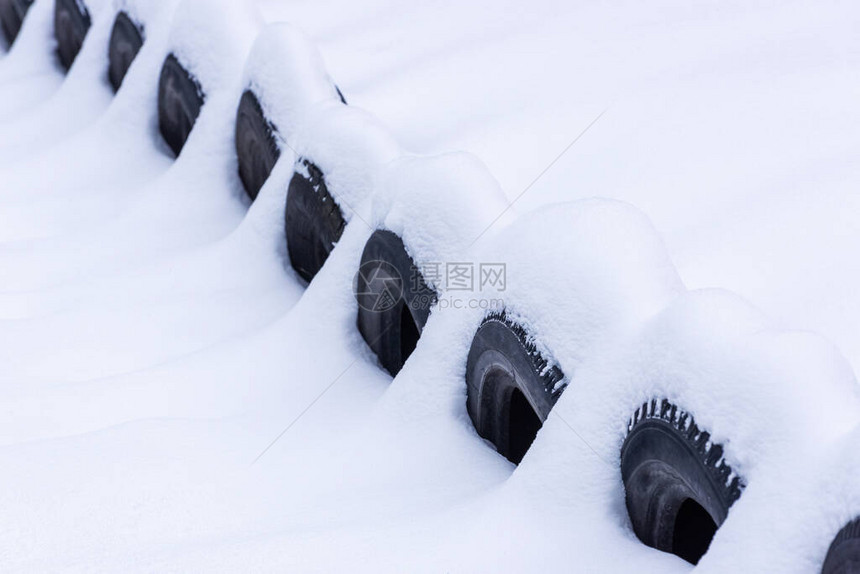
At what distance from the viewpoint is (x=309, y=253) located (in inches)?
89.4

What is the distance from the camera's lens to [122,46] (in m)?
3.22

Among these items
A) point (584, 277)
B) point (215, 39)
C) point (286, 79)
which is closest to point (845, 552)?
point (584, 277)

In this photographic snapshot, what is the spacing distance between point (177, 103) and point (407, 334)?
130 cm

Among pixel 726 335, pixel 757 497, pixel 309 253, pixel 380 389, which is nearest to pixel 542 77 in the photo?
pixel 309 253

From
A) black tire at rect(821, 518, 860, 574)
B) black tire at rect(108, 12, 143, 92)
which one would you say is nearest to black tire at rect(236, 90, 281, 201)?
black tire at rect(108, 12, 143, 92)

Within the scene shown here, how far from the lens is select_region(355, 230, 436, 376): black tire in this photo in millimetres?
1837

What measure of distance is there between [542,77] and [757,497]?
154cm

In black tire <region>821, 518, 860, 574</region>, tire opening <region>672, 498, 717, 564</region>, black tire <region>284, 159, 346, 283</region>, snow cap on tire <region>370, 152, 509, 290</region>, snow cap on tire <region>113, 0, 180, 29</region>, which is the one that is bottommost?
tire opening <region>672, 498, 717, 564</region>

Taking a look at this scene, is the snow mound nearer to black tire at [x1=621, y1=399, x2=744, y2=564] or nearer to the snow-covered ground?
the snow-covered ground

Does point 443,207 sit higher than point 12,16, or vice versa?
point 12,16

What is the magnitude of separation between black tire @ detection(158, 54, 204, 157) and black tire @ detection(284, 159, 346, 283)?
646 mm

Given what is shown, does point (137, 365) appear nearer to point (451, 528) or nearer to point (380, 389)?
point (380, 389)

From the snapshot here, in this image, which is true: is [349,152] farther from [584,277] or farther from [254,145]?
[584,277]

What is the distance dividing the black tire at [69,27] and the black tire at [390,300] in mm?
1996
